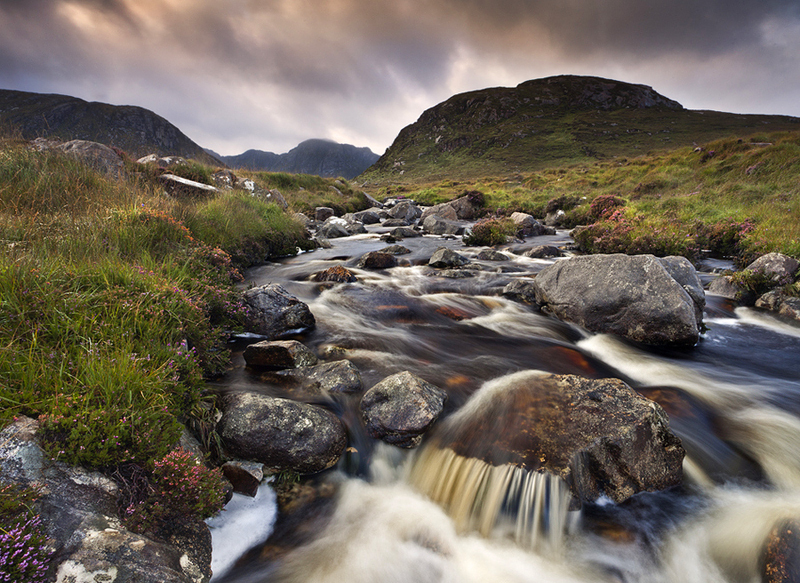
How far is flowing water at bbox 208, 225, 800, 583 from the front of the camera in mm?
3248

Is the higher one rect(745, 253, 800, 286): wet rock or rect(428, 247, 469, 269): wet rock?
rect(745, 253, 800, 286): wet rock

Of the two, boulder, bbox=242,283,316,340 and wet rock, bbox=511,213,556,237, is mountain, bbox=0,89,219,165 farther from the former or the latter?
boulder, bbox=242,283,316,340

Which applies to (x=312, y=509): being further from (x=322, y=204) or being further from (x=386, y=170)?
(x=386, y=170)

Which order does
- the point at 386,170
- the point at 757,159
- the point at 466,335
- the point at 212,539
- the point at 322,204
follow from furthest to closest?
the point at 386,170 → the point at 322,204 → the point at 757,159 → the point at 466,335 → the point at 212,539

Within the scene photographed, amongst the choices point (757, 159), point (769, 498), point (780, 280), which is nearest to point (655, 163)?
point (757, 159)

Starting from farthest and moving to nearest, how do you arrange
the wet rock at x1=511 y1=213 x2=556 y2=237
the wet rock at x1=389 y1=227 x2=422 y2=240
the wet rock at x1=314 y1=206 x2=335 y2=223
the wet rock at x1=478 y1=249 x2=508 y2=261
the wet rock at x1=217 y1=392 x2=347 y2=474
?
the wet rock at x1=314 y1=206 x2=335 y2=223 → the wet rock at x1=389 y1=227 x2=422 y2=240 → the wet rock at x1=511 y1=213 x2=556 y2=237 → the wet rock at x1=478 y1=249 x2=508 y2=261 → the wet rock at x1=217 y1=392 x2=347 y2=474

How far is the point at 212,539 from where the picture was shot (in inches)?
125

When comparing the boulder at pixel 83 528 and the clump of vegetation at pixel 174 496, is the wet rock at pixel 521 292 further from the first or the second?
the boulder at pixel 83 528

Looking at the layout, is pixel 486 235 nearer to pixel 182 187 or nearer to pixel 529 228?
pixel 529 228

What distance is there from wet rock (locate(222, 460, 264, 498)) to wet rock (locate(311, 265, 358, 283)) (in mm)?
7075

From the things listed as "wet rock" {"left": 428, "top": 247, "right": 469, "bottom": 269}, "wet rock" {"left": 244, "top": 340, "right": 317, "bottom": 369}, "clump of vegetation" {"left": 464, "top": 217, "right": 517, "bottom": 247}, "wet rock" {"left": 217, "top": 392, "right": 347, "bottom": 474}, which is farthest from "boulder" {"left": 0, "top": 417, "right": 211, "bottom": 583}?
"clump of vegetation" {"left": 464, "top": 217, "right": 517, "bottom": 247}

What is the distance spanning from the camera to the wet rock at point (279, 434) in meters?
3.76

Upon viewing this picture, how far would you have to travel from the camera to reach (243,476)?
3.63 metres

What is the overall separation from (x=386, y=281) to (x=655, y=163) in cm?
3366
